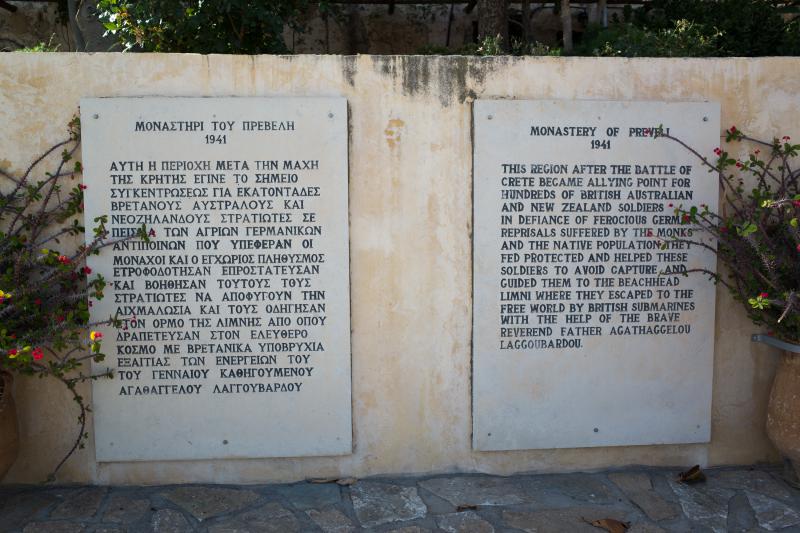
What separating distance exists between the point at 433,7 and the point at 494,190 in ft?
19.5

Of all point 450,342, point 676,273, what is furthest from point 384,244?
point 676,273

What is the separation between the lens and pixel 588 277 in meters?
3.58

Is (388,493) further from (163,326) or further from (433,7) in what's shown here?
(433,7)

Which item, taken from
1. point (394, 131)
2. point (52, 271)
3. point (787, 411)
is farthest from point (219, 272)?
point (787, 411)

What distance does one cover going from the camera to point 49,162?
11.1 feet

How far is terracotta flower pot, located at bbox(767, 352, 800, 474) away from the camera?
343 centimetres

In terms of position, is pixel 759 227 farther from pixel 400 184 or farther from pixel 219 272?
pixel 219 272

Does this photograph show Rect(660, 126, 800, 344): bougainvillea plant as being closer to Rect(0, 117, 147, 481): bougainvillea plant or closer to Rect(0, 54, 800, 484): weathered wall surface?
Rect(0, 54, 800, 484): weathered wall surface

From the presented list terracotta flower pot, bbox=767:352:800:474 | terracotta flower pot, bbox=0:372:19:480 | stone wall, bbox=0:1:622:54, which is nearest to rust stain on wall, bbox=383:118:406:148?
terracotta flower pot, bbox=0:372:19:480

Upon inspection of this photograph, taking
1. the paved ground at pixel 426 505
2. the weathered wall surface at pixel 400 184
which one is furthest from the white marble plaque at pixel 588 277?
the paved ground at pixel 426 505

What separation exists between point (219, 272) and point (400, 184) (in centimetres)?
94

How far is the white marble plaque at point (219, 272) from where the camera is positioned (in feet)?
11.0

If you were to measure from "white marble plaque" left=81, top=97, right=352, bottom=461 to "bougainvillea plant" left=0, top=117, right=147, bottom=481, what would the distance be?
0.09 meters

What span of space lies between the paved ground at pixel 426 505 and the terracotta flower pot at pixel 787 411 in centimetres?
24
